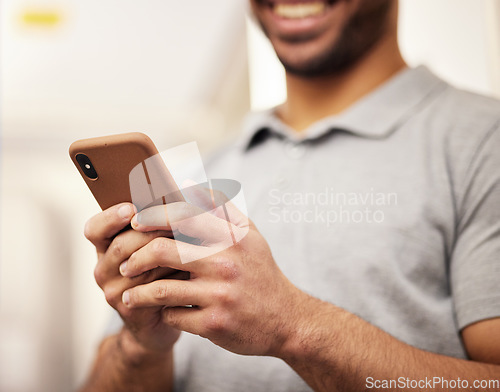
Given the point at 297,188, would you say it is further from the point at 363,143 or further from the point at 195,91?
the point at 195,91

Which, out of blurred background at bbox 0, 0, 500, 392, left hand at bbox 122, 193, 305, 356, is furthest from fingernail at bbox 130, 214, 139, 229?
blurred background at bbox 0, 0, 500, 392

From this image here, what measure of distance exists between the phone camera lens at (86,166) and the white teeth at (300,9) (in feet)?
0.94

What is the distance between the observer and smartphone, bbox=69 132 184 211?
0.30m

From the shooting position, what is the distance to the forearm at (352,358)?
0.33 metres

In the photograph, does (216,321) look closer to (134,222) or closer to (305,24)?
(134,222)

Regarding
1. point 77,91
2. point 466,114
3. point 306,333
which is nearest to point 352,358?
point 306,333

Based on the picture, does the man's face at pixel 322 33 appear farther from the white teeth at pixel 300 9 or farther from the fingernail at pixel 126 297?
the fingernail at pixel 126 297

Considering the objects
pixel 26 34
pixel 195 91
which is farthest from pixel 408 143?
pixel 26 34

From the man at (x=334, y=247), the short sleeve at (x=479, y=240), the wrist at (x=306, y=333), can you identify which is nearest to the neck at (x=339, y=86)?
the man at (x=334, y=247)

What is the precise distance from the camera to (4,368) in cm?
185

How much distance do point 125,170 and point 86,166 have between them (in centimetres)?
3

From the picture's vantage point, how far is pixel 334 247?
42cm

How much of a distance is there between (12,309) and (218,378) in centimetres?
182

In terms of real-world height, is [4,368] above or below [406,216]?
below
